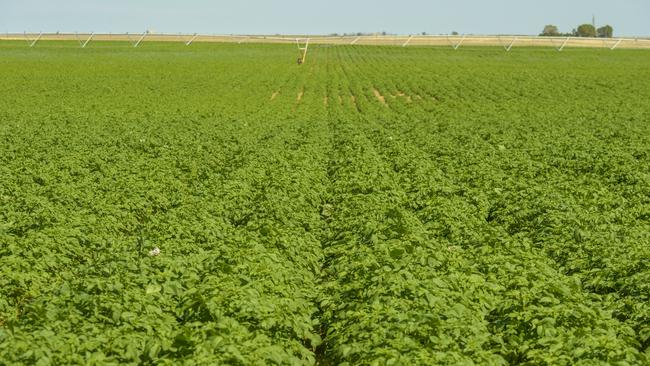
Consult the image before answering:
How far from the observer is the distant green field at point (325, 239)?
738 centimetres

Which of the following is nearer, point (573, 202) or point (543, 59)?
point (573, 202)

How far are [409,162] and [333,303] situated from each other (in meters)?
9.84

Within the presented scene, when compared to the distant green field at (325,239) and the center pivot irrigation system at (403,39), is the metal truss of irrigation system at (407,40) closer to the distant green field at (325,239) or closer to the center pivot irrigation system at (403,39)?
the center pivot irrigation system at (403,39)

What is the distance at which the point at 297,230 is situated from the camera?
39.3 feet

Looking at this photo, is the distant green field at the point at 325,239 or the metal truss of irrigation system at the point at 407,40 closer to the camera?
the distant green field at the point at 325,239

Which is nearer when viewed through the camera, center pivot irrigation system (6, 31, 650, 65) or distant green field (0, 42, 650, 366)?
distant green field (0, 42, 650, 366)

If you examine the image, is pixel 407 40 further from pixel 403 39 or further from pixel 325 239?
pixel 325 239

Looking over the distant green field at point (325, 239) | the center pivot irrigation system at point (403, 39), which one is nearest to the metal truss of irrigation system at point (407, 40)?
the center pivot irrigation system at point (403, 39)

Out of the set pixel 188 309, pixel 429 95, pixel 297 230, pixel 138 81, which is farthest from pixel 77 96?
pixel 188 309

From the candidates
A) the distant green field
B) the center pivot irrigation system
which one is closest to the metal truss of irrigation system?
the center pivot irrigation system

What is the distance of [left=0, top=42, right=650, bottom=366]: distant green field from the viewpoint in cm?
738

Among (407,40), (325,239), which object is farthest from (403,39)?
(325,239)

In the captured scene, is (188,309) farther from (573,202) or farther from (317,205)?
(573,202)

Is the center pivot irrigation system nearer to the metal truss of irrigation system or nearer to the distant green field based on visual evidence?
the metal truss of irrigation system
